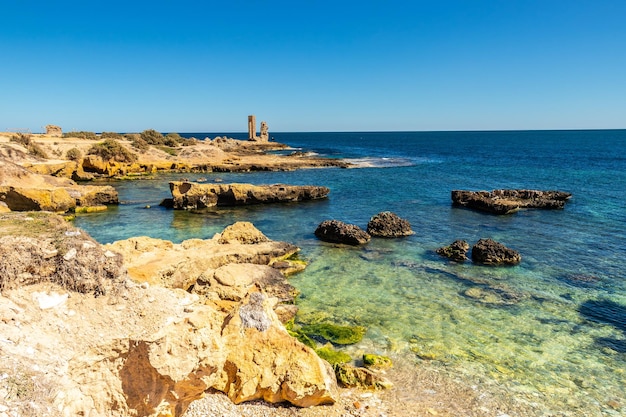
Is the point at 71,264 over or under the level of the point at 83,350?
over

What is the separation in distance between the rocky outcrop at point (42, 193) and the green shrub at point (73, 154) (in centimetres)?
2441

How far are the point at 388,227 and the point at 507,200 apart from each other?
15.4 m

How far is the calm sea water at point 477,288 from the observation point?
1054 cm

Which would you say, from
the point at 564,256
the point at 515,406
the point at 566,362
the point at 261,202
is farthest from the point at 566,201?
the point at 515,406

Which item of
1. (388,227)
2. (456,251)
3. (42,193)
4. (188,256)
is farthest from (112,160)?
(456,251)

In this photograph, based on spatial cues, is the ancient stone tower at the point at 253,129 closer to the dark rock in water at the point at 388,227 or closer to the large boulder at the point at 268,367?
the dark rock in water at the point at 388,227

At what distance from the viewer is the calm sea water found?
1054 cm

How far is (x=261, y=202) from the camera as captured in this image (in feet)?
115

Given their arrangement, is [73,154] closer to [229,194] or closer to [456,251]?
[229,194]

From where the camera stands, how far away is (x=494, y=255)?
19.2 meters

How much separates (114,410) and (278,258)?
42.3 ft

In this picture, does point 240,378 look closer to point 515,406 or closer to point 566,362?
point 515,406

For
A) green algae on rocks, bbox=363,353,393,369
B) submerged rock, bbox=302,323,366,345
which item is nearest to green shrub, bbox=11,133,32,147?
submerged rock, bbox=302,323,366,345

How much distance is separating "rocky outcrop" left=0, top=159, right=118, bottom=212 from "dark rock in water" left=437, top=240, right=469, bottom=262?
26.3 m
